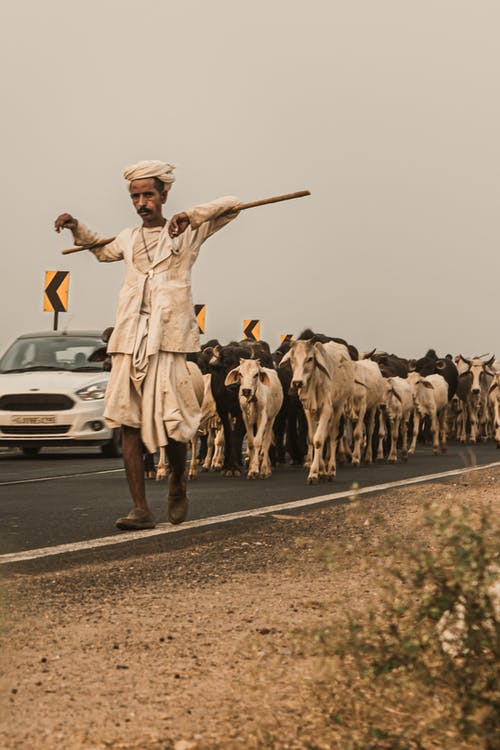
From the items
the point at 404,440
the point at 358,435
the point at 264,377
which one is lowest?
the point at 404,440

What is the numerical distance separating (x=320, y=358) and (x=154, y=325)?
9.12 meters

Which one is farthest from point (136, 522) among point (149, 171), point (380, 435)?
point (380, 435)

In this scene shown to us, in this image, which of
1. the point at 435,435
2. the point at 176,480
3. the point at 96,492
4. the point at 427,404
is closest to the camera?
the point at 176,480

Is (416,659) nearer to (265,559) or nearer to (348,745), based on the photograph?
(348,745)

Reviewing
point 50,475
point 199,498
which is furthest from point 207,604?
point 50,475

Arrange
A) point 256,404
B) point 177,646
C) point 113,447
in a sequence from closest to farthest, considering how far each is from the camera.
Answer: point 177,646
point 256,404
point 113,447

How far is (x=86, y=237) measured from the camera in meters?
10.1

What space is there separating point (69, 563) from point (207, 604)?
66.2 inches

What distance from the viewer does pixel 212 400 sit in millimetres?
20219

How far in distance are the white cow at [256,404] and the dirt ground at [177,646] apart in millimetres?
8946

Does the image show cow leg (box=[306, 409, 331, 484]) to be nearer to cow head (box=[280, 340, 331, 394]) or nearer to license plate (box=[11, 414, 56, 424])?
cow head (box=[280, 340, 331, 394])

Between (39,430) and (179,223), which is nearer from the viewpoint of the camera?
(179,223)

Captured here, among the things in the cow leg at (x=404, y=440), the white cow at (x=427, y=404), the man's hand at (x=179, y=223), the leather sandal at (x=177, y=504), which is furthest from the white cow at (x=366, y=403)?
the man's hand at (x=179, y=223)

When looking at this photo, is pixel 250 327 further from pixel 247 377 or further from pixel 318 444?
pixel 318 444
